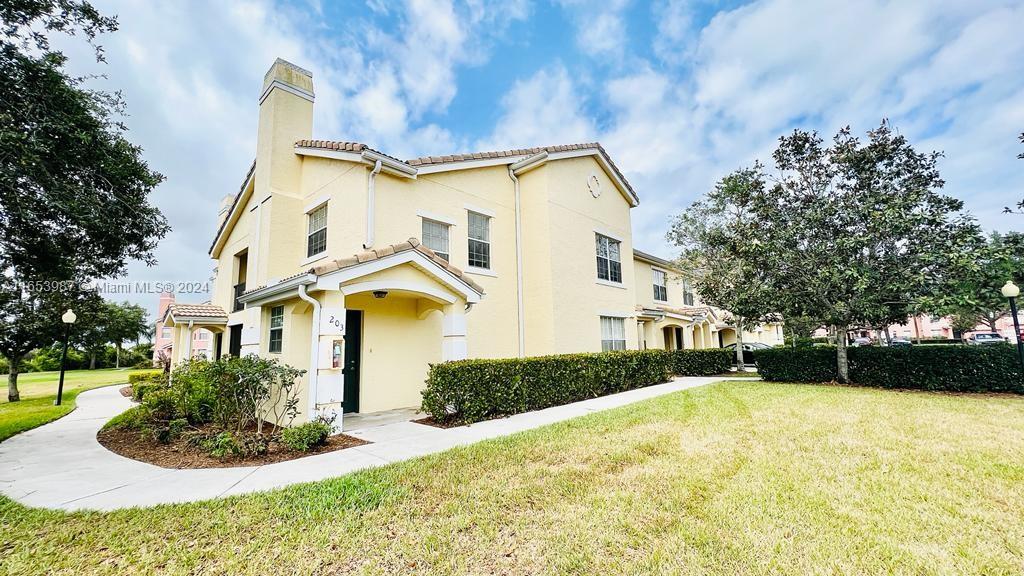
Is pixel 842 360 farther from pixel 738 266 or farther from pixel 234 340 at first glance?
pixel 234 340

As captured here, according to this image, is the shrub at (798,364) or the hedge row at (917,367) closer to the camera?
the hedge row at (917,367)

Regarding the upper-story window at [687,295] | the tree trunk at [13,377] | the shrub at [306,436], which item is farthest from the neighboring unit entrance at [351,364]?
the upper-story window at [687,295]

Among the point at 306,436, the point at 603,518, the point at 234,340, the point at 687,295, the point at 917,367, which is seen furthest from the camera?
the point at 687,295

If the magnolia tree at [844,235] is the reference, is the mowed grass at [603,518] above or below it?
below

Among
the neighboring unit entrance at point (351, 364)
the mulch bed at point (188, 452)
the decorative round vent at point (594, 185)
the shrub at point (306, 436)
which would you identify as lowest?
the mulch bed at point (188, 452)

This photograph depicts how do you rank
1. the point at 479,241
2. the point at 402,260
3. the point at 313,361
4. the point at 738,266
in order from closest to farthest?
the point at 313,361 < the point at 402,260 < the point at 479,241 < the point at 738,266

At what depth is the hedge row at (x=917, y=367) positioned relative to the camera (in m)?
11.5

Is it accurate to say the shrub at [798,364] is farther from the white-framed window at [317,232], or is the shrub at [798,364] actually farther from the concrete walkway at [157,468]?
the white-framed window at [317,232]

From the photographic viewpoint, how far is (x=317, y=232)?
10781mm

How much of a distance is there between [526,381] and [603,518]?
599 centimetres

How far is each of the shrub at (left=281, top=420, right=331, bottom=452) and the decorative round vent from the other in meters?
11.6

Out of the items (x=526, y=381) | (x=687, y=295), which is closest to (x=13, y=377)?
(x=526, y=381)

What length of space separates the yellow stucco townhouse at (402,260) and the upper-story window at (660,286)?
263 inches

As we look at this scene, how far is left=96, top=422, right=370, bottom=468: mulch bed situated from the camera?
5914 mm
